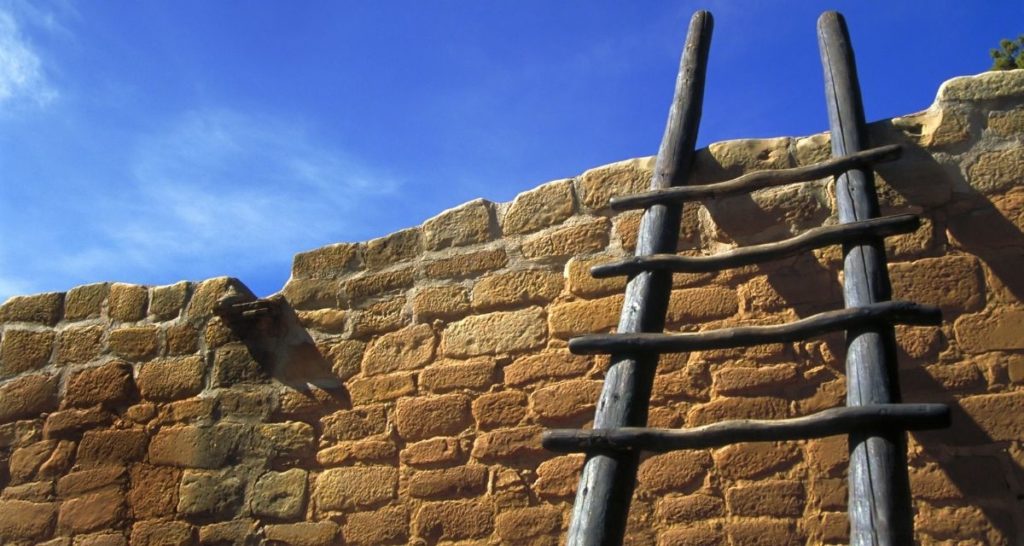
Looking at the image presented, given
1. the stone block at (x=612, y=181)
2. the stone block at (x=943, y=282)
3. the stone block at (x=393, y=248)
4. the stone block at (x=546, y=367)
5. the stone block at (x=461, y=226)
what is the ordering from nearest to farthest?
the stone block at (x=943, y=282), the stone block at (x=546, y=367), the stone block at (x=612, y=181), the stone block at (x=461, y=226), the stone block at (x=393, y=248)

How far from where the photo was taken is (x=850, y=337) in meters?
2.19

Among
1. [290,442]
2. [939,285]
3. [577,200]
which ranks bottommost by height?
[290,442]

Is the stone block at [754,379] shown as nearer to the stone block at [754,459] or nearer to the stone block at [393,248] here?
the stone block at [754,459]

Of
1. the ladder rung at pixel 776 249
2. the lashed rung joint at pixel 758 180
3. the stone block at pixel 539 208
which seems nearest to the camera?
the ladder rung at pixel 776 249

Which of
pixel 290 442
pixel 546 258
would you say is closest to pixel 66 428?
pixel 290 442

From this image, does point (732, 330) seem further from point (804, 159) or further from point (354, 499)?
point (354, 499)

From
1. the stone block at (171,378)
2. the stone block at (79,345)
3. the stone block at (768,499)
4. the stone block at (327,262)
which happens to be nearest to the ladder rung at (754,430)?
the stone block at (768,499)

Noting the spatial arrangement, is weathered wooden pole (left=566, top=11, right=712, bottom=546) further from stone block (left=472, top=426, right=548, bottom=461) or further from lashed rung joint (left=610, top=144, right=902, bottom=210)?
stone block (left=472, top=426, right=548, bottom=461)

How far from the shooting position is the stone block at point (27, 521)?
352 cm

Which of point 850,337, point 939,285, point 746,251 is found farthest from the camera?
point 939,285

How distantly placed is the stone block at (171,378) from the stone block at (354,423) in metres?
0.54

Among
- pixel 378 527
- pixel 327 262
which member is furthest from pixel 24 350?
pixel 378 527

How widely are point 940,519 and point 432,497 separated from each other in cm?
138

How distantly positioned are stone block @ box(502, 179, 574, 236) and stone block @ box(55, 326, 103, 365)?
1624mm
